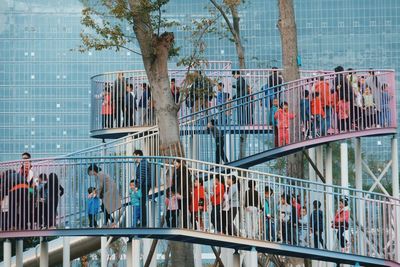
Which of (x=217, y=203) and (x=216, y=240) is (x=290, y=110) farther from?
(x=216, y=240)

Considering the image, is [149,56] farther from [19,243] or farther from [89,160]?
[19,243]

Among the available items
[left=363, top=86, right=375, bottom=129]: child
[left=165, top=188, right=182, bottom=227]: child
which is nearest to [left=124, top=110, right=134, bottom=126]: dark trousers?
[left=363, top=86, right=375, bottom=129]: child

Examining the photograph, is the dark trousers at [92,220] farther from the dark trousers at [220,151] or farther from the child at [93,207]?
the dark trousers at [220,151]

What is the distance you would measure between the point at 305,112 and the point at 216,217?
16.6ft

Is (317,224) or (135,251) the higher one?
(317,224)

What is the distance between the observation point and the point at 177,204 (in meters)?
29.5

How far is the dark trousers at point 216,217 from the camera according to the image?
29.6m

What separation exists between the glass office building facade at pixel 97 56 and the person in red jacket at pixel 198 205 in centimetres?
12730

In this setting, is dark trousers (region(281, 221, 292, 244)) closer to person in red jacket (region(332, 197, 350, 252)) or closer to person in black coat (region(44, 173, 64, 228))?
person in red jacket (region(332, 197, 350, 252))

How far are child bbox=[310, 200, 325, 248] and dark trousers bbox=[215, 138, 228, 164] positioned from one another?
403 cm

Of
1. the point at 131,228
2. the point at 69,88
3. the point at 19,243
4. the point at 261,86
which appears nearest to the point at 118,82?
the point at 261,86

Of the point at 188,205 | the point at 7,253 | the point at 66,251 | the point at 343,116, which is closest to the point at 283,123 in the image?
the point at 343,116

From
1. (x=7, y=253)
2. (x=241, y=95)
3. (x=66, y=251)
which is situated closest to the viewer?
(x=7, y=253)

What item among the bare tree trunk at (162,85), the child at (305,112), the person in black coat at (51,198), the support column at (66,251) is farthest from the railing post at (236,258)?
the support column at (66,251)
